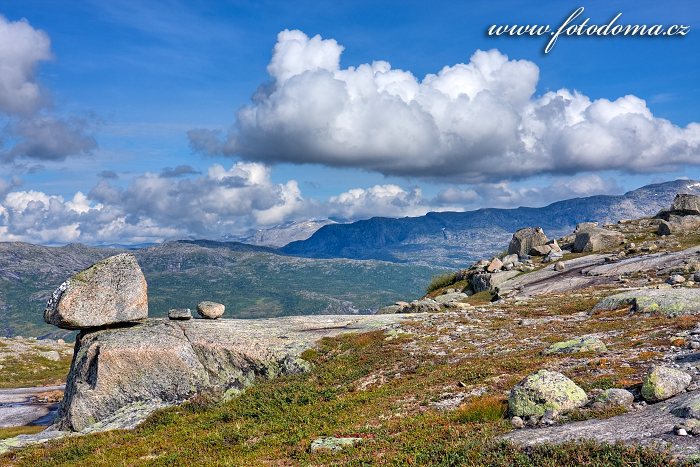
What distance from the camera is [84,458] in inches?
977

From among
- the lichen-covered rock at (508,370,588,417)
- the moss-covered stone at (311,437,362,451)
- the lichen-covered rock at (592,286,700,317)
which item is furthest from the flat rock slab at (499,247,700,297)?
the moss-covered stone at (311,437,362,451)

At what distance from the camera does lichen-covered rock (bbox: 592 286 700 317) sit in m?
33.7

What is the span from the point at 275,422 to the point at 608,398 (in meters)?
15.4

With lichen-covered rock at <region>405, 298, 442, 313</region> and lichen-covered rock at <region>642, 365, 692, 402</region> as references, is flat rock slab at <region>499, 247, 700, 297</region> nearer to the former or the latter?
lichen-covered rock at <region>405, 298, 442, 313</region>

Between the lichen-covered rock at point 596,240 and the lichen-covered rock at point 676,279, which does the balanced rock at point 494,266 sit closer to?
the lichen-covered rock at point 596,240

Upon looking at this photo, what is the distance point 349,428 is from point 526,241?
305 feet

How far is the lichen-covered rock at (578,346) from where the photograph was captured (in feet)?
85.4

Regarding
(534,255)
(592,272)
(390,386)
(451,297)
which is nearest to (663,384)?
(390,386)

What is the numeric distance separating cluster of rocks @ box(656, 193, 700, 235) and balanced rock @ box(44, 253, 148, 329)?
307 ft

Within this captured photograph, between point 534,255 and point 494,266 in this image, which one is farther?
point 534,255

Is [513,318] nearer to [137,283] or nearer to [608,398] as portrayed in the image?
[608,398]

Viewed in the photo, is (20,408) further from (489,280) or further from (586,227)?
(586,227)

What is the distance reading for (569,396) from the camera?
59.3ft

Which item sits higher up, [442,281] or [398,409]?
[398,409]
